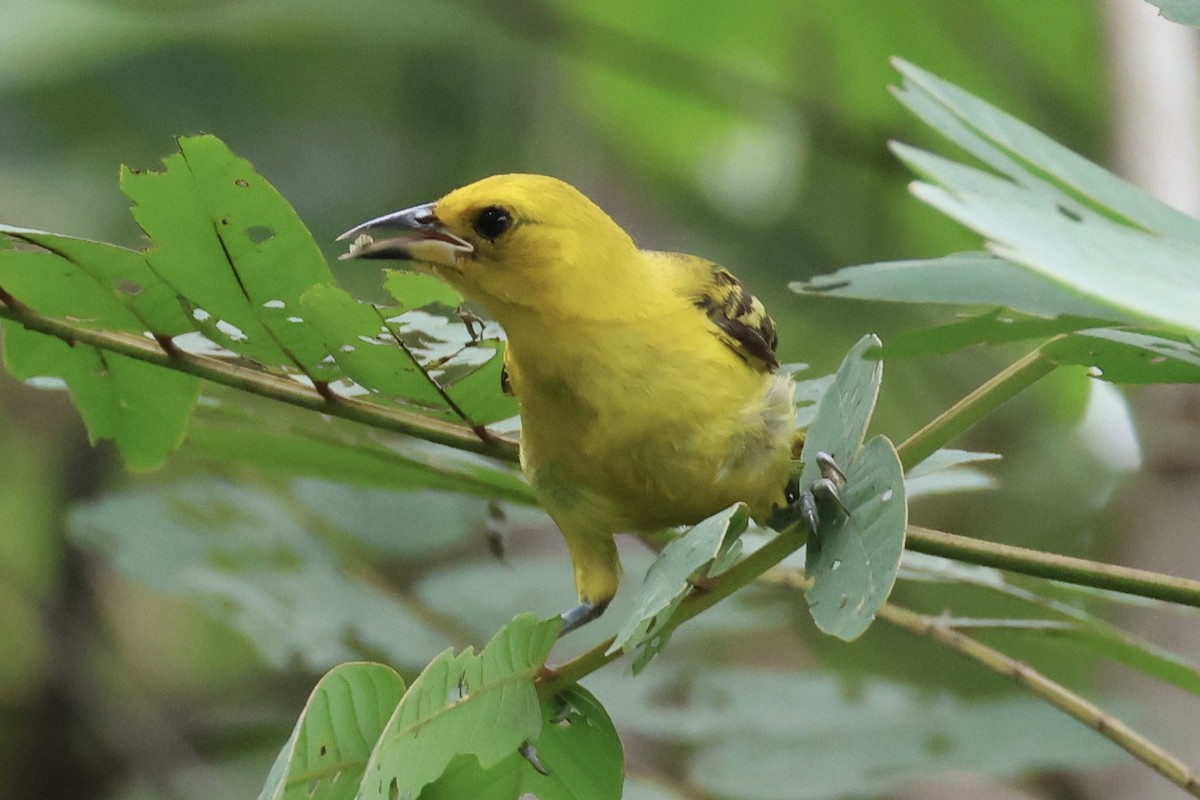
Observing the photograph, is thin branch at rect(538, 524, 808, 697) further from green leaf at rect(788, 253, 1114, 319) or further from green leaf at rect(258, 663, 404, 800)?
green leaf at rect(788, 253, 1114, 319)

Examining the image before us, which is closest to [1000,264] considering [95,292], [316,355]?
[316,355]

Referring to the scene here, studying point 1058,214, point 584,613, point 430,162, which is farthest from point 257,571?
point 430,162

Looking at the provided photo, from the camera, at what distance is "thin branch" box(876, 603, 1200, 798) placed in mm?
1968

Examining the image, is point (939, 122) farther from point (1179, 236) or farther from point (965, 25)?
point (965, 25)

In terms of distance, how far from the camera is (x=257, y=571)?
326 centimetres

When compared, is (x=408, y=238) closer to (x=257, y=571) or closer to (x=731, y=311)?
(x=731, y=311)

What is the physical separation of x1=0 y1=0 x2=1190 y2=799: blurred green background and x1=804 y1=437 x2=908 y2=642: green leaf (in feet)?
9.19

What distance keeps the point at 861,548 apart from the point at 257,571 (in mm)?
2169

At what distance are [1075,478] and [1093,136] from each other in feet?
5.00

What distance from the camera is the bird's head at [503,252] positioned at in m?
2.36

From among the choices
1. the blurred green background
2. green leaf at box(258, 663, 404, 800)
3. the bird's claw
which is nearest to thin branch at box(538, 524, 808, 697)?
the bird's claw

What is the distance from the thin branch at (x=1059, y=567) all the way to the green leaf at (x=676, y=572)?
0.97 ft

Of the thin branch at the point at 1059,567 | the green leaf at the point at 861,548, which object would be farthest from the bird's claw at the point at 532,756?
the thin branch at the point at 1059,567

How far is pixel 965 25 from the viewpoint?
5336mm
